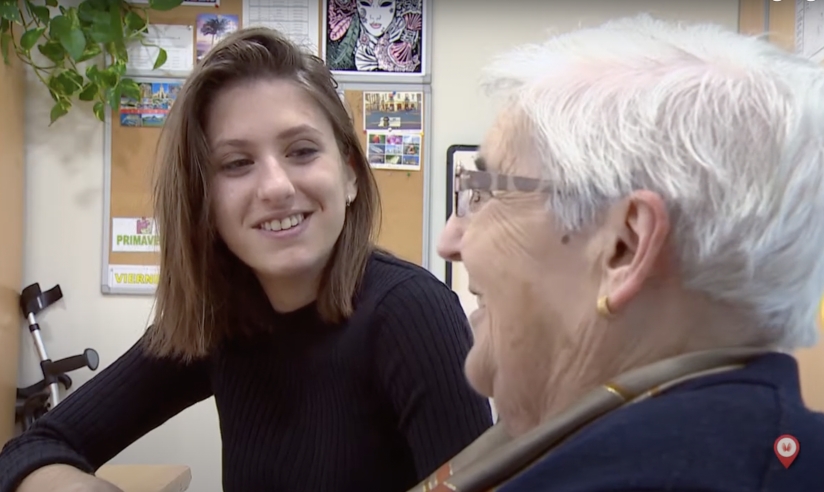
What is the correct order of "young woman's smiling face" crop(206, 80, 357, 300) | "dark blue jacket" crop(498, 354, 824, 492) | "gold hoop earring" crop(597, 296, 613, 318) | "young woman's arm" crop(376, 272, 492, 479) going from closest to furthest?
"dark blue jacket" crop(498, 354, 824, 492) < "gold hoop earring" crop(597, 296, 613, 318) < "young woman's arm" crop(376, 272, 492, 479) < "young woman's smiling face" crop(206, 80, 357, 300)

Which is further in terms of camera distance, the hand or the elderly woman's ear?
the hand

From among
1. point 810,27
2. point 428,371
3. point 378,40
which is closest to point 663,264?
point 428,371

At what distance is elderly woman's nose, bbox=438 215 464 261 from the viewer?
0.74m

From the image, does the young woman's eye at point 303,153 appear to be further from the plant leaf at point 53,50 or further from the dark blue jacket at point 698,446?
the plant leaf at point 53,50

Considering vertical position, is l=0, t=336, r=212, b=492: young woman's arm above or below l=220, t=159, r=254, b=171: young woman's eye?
below

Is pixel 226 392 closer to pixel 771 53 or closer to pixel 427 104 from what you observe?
pixel 771 53

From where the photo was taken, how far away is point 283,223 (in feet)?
3.45

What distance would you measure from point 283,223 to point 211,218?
0.13 meters

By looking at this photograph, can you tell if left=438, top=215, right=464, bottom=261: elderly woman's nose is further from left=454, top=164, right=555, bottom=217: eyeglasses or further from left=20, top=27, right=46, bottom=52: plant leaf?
left=20, top=27, right=46, bottom=52: plant leaf

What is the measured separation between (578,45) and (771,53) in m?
0.15

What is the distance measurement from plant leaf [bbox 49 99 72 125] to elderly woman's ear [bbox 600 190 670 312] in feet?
7.02

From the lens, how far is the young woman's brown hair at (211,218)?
106cm

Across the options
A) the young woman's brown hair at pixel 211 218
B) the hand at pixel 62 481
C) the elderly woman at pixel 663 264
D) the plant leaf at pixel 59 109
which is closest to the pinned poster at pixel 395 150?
the plant leaf at pixel 59 109

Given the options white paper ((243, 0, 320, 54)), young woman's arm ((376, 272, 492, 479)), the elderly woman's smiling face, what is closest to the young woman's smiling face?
young woman's arm ((376, 272, 492, 479))
